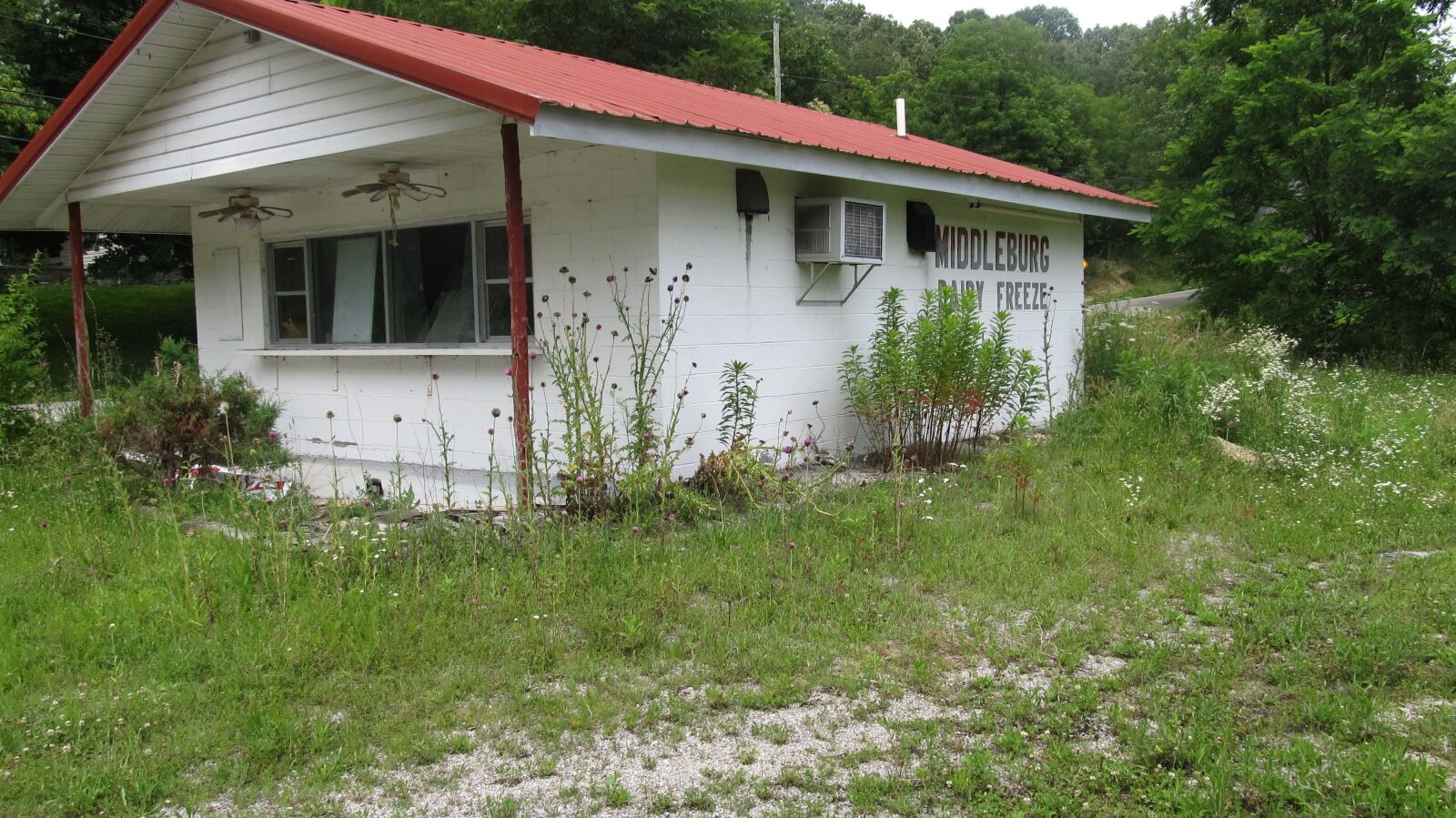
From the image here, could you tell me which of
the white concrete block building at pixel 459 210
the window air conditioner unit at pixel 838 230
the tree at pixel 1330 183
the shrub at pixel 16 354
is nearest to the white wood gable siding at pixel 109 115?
the white concrete block building at pixel 459 210

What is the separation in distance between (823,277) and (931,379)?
1239mm

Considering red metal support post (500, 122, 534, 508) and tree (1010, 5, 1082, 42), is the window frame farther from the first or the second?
tree (1010, 5, 1082, 42)

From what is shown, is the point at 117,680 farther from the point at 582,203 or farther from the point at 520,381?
the point at 582,203

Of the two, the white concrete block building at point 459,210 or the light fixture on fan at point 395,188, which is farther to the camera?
the light fixture on fan at point 395,188

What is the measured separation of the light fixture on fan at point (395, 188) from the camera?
7.76m

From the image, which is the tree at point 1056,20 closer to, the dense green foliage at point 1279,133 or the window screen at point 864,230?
the dense green foliage at point 1279,133

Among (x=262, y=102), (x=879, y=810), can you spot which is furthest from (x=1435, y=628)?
(x=262, y=102)

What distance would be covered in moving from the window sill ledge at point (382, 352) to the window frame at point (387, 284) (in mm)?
48

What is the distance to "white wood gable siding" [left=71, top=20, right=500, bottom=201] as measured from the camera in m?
6.70

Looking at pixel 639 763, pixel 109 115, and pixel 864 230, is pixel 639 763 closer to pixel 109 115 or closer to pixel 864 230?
pixel 864 230

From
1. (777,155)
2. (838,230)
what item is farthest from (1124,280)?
(777,155)

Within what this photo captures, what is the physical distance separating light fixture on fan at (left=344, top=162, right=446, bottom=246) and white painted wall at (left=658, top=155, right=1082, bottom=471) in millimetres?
2180

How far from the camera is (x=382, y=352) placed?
8.38m

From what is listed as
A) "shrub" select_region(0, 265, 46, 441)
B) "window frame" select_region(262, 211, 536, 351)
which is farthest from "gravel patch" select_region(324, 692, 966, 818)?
"shrub" select_region(0, 265, 46, 441)
